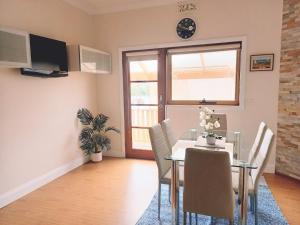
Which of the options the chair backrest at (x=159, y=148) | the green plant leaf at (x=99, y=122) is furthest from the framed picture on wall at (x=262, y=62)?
the green plant leaf at (x=99, y=122)

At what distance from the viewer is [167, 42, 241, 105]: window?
11.6 ft

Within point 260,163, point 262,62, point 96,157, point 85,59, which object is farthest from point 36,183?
point 262,62

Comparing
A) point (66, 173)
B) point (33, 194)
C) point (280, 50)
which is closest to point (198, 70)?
point (280, 50)

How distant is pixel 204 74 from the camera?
376cm

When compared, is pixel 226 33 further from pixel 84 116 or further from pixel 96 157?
pixel 96 157

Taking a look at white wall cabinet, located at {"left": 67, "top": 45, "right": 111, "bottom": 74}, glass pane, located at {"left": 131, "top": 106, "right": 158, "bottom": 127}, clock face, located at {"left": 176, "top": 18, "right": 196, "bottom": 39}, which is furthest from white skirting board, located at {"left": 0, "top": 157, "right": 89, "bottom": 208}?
clock face, located at {"left": 176, "top": 18, "right": 196, "bottom": 39}

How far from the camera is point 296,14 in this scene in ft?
9.66

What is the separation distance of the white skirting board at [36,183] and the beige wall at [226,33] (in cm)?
134

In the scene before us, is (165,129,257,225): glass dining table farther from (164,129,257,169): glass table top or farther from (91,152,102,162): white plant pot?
(91,152,102,162): white plant pot

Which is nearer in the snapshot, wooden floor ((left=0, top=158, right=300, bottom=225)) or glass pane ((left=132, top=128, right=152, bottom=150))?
wooden floor ((left=0, top=158, right=300, bottom=225))

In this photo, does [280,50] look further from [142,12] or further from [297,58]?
[142,12]

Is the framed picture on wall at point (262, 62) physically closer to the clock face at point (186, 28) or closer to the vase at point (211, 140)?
the clock face at point (186, 28)

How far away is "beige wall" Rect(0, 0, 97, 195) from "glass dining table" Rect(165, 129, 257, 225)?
76.3 inches

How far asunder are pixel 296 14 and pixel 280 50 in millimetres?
486
